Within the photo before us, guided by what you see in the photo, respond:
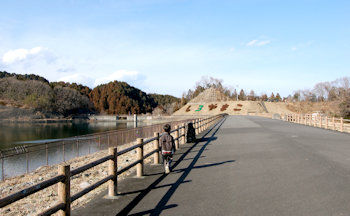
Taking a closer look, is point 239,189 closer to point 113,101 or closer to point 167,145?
point 167,145

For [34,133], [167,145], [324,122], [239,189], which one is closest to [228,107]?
[34,133]

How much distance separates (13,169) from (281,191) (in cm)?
1929

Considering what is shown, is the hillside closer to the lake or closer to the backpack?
the lake

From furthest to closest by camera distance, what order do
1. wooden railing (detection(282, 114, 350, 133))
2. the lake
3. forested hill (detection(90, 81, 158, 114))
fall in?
forested hill (detection(90, 81, 158, 114)) < the lake < wooden railing (detection(282, 114, 350, 133))

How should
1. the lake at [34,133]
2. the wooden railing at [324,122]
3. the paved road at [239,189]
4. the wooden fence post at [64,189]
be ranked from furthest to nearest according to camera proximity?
the lake at [34,133]
the wooden railing at [324,122]
the paved road at [239,189]
the wooden fence post at [64,189]

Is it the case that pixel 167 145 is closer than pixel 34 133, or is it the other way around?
pixel 167 145

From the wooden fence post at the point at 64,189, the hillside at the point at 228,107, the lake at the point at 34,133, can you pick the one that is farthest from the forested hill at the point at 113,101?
the wooden fence post at the point at 64,189

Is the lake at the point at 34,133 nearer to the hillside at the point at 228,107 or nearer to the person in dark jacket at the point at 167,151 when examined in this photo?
the person in dark jacket at the point at 167,151

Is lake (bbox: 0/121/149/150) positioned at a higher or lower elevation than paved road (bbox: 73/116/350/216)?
lower

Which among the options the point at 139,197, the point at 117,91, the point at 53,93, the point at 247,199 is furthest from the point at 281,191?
the point at 117,91

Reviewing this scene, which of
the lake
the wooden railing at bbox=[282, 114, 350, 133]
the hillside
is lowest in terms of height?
the lake

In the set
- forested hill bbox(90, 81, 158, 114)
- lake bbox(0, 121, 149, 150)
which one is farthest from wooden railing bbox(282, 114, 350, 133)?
forested hill bbox(90, 81, 158, 114)

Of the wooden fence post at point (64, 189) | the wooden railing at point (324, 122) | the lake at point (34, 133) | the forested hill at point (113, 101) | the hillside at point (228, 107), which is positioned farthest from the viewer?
the forested hill at point (113, 101)

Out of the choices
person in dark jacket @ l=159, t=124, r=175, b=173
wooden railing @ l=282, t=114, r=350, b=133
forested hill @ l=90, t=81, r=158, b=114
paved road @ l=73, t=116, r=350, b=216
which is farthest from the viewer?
forested hill @ l=90, t=81, r=158, b=114
